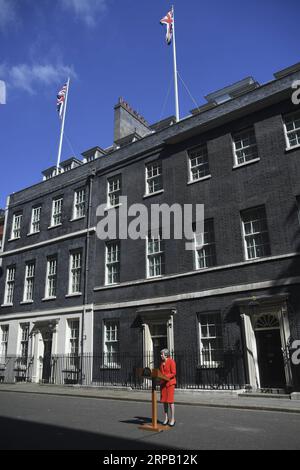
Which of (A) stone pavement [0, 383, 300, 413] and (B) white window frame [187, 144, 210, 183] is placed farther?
(B) white window frame [187, 144, 210, 183]

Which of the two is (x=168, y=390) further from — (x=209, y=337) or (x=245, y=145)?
(x=245, y=145)

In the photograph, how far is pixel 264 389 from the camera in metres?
14.1

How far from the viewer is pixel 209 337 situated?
Answer: 16125mm

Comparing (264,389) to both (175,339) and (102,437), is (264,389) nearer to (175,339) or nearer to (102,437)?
(175,339)

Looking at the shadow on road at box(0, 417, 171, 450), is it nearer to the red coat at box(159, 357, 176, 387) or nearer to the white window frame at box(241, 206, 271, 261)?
the red coat at box(159, 357, 176, 387)

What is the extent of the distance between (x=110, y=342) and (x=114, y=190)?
26.9ft

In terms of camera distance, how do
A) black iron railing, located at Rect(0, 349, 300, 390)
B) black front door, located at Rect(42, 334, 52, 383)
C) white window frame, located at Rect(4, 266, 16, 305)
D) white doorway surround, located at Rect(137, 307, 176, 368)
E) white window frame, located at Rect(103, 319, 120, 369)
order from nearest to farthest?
black iron railing, located at Rect(0, 349, 300, 390) → white doorway surround, located at Rect(137, 307, 176, 368) → white window frame, located at Rect(103, 319, 120, 369) → black front door, located at Rect(42, 334, 52, 383) → white window frame, located at Rect(4, 266, 16, 305)

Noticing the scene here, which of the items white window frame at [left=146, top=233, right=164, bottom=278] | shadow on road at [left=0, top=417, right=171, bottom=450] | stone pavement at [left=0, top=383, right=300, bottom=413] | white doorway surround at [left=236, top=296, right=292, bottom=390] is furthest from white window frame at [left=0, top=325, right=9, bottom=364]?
shadow on road at [left=0, top=417, right=171, bottom=450]

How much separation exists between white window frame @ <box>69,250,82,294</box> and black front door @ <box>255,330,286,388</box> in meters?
10.9

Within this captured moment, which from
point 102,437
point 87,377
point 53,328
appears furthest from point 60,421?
point 53,328

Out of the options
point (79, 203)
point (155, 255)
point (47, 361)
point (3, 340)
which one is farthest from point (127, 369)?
point (3, 340)

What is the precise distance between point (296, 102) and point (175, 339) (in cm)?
1100

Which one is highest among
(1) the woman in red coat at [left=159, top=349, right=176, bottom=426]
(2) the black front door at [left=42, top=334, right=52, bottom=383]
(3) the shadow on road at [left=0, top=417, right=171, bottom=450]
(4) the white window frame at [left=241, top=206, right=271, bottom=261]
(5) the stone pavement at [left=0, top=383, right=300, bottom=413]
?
(4) the white window frame at [left=241, top=206, right=271, bottom=261]

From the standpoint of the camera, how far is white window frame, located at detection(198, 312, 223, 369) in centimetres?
1576
